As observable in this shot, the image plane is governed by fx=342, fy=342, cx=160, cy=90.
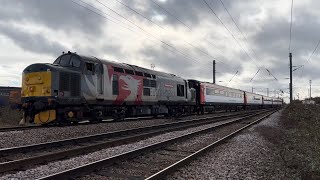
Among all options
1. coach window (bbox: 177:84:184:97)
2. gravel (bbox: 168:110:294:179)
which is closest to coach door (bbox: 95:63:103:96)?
gravel (bbox: 168:110:294:179)

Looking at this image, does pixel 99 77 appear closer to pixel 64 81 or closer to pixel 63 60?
pixel 63 60

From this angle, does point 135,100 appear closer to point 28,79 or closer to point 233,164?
point 28,79

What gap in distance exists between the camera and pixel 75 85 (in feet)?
56.1

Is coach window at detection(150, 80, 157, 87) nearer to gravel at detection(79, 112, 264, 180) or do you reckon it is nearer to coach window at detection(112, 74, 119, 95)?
coach window at detection(112, 74, 119, 95)

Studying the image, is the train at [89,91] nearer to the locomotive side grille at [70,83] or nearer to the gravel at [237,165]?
the locomotive side grille at [70,83]

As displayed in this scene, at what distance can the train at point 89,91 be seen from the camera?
16062mm

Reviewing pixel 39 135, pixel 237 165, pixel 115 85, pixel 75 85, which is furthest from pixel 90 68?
pixel 237 165

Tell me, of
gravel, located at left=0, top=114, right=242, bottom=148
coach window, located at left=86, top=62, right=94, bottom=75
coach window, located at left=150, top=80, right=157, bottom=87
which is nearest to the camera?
gravel, located at left=0, top=114, right=242, bottom=148

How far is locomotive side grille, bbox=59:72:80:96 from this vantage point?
16.4 m

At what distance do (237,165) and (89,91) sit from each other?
1078 centimetres

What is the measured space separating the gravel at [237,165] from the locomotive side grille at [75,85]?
8.17 meters

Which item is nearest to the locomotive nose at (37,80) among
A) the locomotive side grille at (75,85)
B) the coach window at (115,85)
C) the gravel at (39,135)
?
the locomotive side grille at (75,85)

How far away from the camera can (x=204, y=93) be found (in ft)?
122

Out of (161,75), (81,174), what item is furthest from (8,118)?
(81,174)
